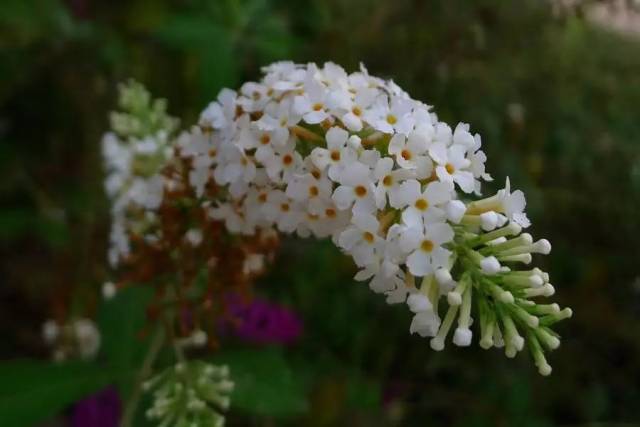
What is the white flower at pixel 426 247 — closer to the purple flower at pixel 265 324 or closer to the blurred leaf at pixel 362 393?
the purple flower at pixel 265 324

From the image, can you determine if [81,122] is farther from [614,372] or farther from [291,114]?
[614,372]

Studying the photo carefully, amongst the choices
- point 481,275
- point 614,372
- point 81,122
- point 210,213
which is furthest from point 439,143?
point 81,122

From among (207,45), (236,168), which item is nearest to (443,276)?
(236,168)

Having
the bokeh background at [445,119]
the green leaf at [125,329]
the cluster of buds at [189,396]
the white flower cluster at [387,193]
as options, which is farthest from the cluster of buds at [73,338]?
the white flower cluster at [387,193]

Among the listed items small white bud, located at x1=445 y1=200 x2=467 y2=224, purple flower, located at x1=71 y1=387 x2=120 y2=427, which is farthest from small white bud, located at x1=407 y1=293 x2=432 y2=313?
purple flower, located at x1=71 y1=387 x2=120 y2=427

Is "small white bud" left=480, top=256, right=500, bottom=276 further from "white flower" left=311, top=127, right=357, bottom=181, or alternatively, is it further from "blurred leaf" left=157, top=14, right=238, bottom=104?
"blurred leaf" left=157, top=14, right=238, bottom=104
